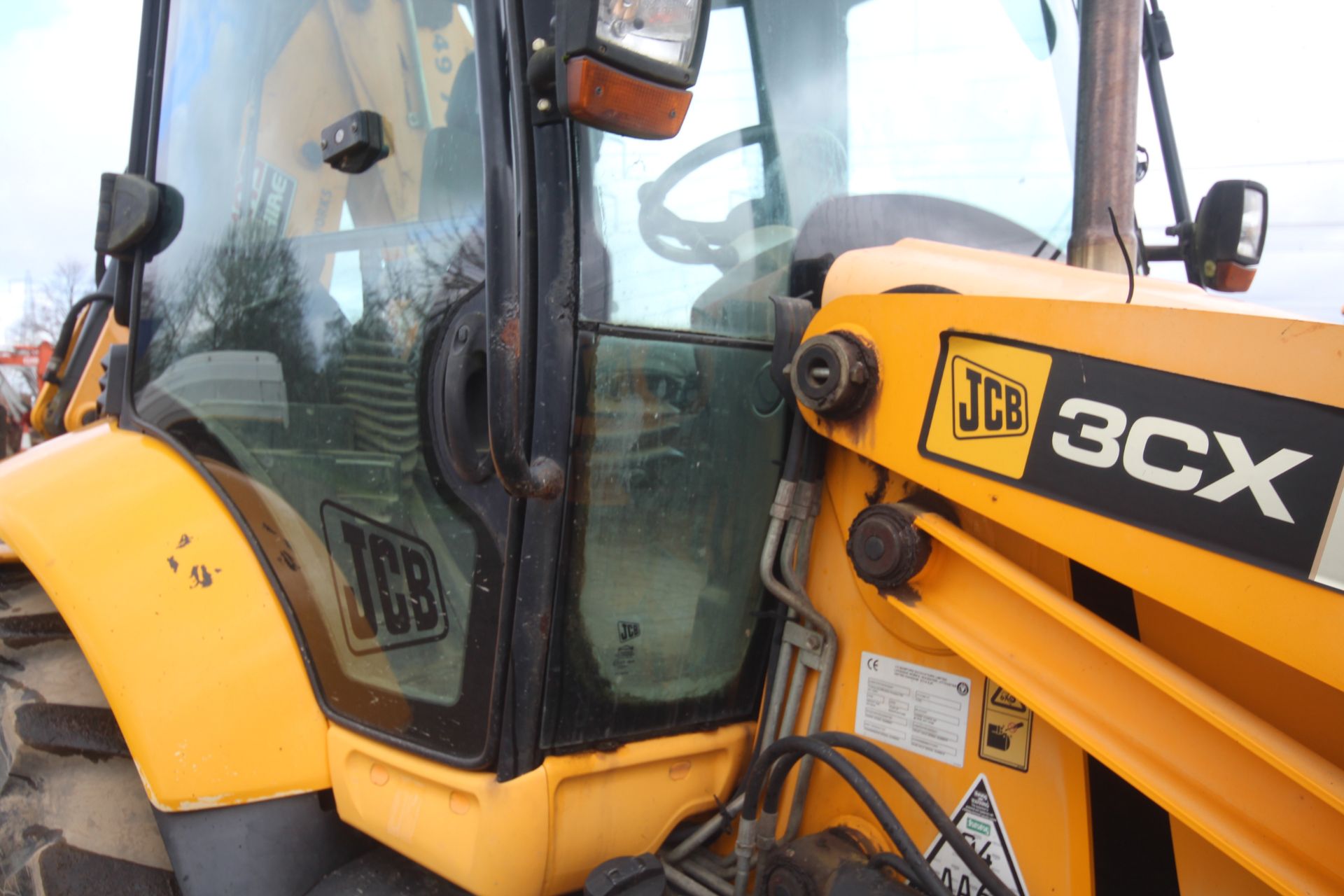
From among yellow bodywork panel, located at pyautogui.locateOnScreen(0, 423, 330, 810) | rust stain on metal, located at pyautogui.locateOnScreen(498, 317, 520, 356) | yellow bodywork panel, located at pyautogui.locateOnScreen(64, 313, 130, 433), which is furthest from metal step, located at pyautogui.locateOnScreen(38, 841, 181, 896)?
yellow bodywork panel, located at pyautogui.locateOnScreen(64, 313, 130, 433)

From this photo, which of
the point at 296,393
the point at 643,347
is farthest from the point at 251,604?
the point at 643,347

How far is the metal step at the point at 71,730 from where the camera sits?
4.97 ft

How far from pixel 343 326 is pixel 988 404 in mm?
1040

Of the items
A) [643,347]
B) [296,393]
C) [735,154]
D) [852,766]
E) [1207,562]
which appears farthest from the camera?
[296,393]

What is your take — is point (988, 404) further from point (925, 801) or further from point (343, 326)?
point (343, 326)

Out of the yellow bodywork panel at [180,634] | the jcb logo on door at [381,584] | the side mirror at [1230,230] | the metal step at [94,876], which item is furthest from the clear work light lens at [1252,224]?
the metal step at [94,876]

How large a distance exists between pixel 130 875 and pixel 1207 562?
5.41 feet

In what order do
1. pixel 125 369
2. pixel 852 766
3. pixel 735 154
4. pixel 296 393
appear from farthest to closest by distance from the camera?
pixel 125 369, pixel 296 393, pixel 735 154, pixel 852 766

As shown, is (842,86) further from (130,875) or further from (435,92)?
Result: (130,875)

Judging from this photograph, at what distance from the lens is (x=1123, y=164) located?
1517mm

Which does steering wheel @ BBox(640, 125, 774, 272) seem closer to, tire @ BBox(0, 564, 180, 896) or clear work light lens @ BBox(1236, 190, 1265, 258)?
clear work light lens @ BBox(1236, 190, 1265, 258)

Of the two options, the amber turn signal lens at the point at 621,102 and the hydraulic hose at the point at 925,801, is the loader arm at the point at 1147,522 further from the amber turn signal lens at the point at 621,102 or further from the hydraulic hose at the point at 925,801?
the amber turn signal lens at the point at 621,102

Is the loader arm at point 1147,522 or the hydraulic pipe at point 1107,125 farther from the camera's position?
the hydraulic pipe at point 1107,125

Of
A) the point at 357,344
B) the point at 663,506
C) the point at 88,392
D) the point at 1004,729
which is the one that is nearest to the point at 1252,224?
the point at 1004,729
